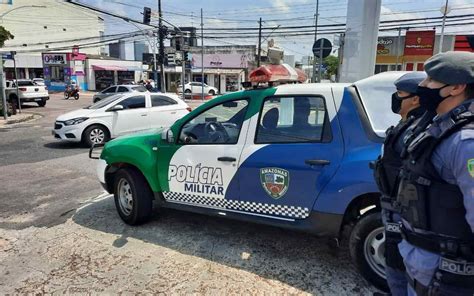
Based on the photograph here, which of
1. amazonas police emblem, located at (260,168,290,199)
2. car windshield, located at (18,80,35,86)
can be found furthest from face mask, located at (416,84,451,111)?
car windshield, located at (18,80,35,86)

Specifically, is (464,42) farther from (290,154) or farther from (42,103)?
(42,103)

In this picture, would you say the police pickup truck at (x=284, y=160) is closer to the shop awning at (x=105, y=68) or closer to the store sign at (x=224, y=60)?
the store sign at (x=224, y=60)

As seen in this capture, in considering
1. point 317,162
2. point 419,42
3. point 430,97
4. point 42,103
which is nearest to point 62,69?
point 42,103

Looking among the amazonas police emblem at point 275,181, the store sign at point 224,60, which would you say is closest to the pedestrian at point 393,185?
the amazonas police emblem at point 275,181

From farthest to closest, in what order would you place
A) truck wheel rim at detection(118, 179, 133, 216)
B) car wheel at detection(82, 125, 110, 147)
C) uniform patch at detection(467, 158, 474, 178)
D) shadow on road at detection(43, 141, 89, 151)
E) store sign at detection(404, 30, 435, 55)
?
store sign at detection(404, 30, 435, 55) → shadow on road at detection(43, 141, 89, 151) → car wheel at detection(82, 125, 110, 147) → truck wheel rim at detection(118, 179, 133, 216) → uniform patch at detection(467, 158, 474, 178)

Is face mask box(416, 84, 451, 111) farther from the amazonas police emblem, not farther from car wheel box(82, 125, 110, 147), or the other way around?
car wheel box(82, 125, 110, 147)

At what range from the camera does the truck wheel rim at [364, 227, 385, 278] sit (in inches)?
115

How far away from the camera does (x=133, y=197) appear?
421cm

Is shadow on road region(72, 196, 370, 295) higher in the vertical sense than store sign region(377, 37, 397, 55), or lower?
lower

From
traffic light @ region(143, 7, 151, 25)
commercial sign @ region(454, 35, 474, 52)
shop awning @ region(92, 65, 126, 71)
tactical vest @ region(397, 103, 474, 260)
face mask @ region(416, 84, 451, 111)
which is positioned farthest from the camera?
shop awning @ region(92, 65, 126, 71)

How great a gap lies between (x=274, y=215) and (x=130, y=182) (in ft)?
5.91

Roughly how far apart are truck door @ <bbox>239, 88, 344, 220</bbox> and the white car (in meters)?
7.32

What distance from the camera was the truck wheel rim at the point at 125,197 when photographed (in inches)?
171

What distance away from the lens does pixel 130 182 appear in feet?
13.8
